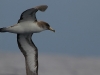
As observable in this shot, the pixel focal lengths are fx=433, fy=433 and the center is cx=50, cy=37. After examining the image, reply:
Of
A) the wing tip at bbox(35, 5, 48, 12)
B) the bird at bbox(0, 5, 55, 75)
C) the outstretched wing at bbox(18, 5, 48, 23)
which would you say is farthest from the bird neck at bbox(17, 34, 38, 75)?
the wing tip at bbox(35, 5, 48, 12)

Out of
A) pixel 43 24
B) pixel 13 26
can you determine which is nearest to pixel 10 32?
pixel 13 26

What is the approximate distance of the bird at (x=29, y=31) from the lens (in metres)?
29.2

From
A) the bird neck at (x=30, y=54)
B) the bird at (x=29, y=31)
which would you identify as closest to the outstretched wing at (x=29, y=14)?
the bird at (x=29, y=31)

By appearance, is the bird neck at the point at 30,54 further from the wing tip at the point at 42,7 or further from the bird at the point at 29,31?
the wing tip at the point at 42,7

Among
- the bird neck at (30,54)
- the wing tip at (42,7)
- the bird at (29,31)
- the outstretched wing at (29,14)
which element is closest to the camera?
the wing tip at (42,7)

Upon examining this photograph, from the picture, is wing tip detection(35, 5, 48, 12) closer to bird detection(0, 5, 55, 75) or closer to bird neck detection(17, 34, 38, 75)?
bird detection(0, 5, 55, 75)

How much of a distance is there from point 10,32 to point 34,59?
360 centimetres

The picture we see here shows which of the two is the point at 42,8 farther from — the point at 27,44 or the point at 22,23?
the point at 27,44

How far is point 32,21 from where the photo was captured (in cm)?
2956

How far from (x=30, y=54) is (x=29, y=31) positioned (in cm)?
326

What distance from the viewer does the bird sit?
95.9 ft

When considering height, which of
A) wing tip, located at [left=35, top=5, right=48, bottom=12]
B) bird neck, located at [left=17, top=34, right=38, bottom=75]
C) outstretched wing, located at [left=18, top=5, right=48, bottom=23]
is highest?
wing tip, located at [left=35, top=5, right=48, bottom=12]

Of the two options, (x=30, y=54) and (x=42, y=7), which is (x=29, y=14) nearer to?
(x=42, y=7)

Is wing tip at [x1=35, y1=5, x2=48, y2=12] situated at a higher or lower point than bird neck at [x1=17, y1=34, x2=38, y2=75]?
higher
